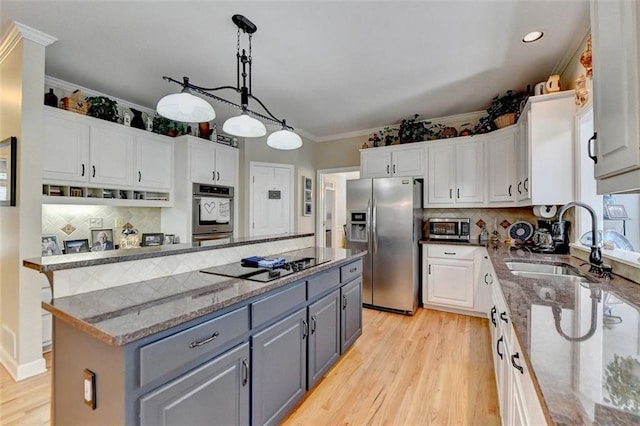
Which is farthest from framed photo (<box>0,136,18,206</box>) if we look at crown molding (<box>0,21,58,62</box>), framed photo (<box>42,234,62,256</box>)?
crown molding (<box>0,21,58,62</box>)

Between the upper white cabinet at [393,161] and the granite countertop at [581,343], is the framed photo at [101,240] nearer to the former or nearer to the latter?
the upper white cabinet at [393,161]

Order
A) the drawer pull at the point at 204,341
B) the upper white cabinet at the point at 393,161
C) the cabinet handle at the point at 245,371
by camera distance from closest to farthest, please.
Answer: the drawer pull at the point at 204,341 < the cabinet handle at the point at 245,371 < the upper white cabinet at the point at 393,161

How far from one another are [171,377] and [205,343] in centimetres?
16

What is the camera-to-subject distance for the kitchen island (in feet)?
3.27

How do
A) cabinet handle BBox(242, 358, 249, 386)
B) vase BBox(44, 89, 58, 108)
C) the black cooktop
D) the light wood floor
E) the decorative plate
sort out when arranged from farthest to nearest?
the decorative plate
vase BBox(44, 89, 58, 108)
the light wood floor
the black cooktop
cabinet handle BBox(242, 358, 249, 386)

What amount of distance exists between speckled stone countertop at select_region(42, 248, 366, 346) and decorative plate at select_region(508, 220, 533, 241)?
10.1ft

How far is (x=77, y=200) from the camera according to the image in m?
2.92

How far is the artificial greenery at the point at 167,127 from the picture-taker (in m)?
3.67

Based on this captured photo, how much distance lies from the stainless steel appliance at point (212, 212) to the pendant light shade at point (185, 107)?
208cm

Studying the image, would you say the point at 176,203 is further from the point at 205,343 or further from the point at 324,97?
the point at 205,343

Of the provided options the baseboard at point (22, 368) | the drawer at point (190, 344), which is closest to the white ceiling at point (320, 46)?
the drawer at point (190, 344)

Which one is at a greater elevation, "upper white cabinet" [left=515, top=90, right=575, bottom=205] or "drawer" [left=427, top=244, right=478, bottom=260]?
"upper white cabinet" [left=515, top=90, right=575, bottom=205]

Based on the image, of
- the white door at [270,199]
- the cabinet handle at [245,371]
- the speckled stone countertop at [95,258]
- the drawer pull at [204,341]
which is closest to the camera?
the drawer pull at [204,341]

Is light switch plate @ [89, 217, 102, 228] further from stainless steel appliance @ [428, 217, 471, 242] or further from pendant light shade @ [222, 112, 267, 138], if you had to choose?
stainless steel appliance @ [428, 217, 471, 242]
